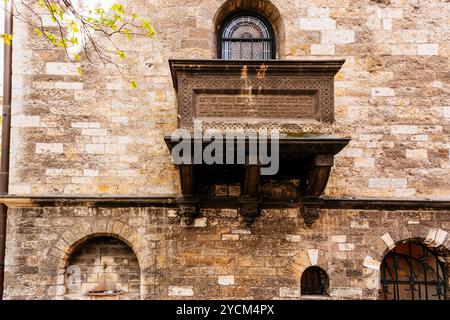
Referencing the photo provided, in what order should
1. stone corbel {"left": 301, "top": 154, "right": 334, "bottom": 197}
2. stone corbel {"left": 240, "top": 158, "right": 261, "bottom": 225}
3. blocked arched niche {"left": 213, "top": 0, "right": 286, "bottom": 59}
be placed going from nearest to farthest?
stone corbel {"left": 301, "top": 154, "right": 334, "bottom": 197} < stone corbel {"left": 240, "top": 158, "right": 261, "bottom": 225} < blocked arched niche {"left": 213, "top": 0, "right": 286, "bottom": 59}

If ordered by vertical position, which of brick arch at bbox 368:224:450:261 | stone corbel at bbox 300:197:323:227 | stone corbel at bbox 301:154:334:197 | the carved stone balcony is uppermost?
the carved stone balcony

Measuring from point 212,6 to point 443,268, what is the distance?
5461 millimetres

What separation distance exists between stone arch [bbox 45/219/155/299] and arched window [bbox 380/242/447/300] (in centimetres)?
360

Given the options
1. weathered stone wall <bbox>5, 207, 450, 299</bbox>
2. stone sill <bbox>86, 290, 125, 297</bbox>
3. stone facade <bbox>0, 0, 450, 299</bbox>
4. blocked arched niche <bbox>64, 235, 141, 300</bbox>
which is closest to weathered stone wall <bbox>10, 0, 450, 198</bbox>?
stone facade <bbox>0, 0, 450, 299</bbox>

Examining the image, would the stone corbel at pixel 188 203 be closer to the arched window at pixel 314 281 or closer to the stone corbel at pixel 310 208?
the stone corbel at pixel 310 208

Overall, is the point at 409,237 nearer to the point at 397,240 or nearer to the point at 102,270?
the point at 397,240

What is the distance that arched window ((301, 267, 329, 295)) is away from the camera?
257 inches

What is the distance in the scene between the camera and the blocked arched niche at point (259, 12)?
6891 millimetres

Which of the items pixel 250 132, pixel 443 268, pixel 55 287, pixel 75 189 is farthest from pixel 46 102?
pixel 443 268

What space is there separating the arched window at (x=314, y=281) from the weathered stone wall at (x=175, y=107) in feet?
4.11

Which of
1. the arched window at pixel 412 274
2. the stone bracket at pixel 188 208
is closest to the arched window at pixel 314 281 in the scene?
the arched window at pixel 412 274

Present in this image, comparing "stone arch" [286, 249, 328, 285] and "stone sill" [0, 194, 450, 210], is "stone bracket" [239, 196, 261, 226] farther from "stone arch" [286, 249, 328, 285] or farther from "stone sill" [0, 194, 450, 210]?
"stone arch" [286, 249, 328, 285]

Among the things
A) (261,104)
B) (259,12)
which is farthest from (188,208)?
(259,12)

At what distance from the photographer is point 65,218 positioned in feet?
21.2
